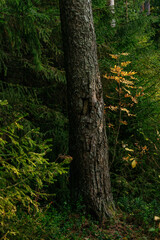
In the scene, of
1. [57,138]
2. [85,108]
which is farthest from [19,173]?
[57,138]

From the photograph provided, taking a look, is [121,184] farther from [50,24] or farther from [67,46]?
[50,24]

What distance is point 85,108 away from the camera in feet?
10.6

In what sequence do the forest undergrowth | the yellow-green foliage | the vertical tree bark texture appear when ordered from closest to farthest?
the yellow-green foliage, the forest undergrowth, the vertical tree bark texture

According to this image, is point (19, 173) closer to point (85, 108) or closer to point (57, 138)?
point (85, 108)

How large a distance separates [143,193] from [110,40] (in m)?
3.85

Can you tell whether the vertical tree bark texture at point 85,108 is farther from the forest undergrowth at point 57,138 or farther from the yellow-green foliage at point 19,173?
the yellow-green foliage at point 19,173

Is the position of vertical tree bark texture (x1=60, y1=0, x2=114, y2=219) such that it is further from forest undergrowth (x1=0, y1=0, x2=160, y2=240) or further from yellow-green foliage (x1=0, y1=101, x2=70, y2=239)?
yellow-green foliage (x1=0, y1=101, x2=70, y2=239)

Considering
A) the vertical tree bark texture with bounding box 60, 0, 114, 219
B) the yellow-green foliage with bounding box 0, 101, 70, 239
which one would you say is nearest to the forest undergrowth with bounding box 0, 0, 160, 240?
the yellow-green foliage with bounding box 0, 101, 70, 239

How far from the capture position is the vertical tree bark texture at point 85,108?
3180 mm

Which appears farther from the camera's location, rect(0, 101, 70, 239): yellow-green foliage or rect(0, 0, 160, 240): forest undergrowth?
rect(0, 0, 160, 240): forest undergrowth

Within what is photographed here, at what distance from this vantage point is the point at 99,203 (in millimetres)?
3303

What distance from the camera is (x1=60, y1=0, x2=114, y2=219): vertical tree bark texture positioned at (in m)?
3.18

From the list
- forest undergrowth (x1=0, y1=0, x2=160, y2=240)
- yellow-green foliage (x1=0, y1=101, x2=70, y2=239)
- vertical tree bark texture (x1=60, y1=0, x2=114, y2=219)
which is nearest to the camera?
yellow-green foliage (x1=0, y1=101, x2=70, y2=239)

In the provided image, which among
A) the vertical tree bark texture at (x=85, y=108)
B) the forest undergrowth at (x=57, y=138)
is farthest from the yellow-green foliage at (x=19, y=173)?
the vertical tree bark texture at (x=85, y=108)
